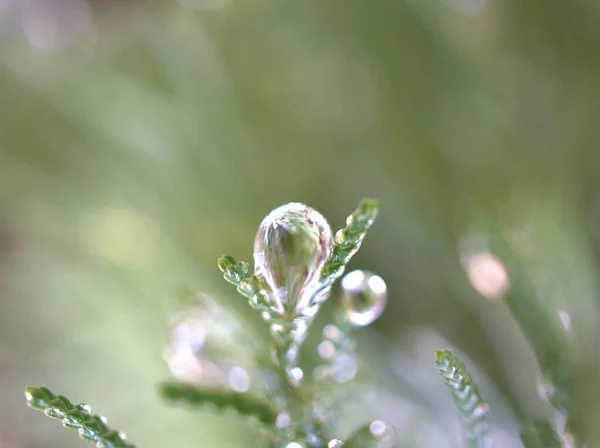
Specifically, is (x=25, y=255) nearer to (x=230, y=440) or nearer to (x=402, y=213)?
(x=230, y=440)

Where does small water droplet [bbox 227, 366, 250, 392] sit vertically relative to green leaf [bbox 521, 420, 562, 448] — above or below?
above

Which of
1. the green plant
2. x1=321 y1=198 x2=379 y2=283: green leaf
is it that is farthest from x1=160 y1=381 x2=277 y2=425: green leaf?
x1=321 y1=198 x2=379 y2=283: green leaf

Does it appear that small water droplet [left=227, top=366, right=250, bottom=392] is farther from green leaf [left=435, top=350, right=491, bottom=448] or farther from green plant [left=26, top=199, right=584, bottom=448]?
green leaf [left=435, top=350, right=491, bottom=448]

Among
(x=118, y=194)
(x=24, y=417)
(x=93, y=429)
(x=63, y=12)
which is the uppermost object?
(x=63, y=12)

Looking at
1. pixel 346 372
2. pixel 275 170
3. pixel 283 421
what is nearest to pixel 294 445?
pixel 283 421

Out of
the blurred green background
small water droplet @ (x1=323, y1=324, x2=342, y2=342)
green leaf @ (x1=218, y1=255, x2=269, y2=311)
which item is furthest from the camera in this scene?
the blurred green background

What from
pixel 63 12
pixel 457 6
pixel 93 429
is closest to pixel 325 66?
pixel 457 6

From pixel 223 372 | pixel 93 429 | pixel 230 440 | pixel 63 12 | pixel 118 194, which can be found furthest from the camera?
pixel 63 12
